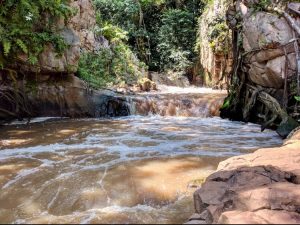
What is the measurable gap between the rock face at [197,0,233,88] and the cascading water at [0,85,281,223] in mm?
7356

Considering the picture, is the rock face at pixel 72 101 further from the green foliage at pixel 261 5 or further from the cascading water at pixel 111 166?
the green foliage at pixel 261 5

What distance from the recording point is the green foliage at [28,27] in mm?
8984

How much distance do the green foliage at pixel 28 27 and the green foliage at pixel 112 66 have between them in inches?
149

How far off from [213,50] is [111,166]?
12603 millimetres

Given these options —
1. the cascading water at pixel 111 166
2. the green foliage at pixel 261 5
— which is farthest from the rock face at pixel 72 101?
the green foliage at pixel 261 5

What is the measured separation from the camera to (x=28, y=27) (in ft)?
31.1

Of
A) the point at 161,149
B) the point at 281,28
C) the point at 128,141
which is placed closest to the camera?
the point at 161,149

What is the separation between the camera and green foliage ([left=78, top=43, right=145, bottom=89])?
14859 mm

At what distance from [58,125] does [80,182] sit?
16.9 feet

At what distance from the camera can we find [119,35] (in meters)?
17.8

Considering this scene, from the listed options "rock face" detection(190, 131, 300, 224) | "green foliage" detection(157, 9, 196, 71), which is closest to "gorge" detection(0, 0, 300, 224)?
"rock face" detection(190, 131, 300, 224)

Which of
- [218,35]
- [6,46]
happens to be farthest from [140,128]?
[218,35]

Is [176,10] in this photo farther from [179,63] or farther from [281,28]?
[281,28]

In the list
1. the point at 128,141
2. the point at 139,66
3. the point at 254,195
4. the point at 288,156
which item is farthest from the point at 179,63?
the point at 254,195
